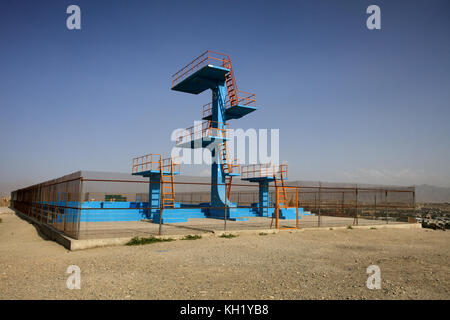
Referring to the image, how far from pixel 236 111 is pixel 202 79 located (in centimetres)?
324

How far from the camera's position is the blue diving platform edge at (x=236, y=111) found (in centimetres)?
2223

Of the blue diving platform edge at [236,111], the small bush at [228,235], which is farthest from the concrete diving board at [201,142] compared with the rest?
the small bush at [228,235]

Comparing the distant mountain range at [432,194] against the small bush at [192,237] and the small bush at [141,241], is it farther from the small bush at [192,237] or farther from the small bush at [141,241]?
the small bush at [141,241]

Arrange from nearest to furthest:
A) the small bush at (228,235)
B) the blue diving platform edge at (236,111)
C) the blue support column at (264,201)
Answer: the small bush at (228,235) → the blue diving platform edge at (236,111) → the blue support column at (264,201)

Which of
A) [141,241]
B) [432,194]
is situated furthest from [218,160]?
[432,194]

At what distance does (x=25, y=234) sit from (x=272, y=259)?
12.7 metres

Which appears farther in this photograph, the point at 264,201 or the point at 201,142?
the point at 264,201

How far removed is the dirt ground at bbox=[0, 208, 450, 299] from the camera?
231 inches

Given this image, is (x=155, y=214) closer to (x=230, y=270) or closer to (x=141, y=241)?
(x=141, y=241)

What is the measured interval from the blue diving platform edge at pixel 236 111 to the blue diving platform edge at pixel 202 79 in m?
2.08

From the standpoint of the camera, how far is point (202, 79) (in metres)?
22.1

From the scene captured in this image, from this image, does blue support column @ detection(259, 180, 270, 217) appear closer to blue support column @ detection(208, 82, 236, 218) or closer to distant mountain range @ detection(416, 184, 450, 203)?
blue support column @ detection(208, 82, 236, 218)

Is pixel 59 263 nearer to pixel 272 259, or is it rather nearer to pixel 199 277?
pixel 199 277
